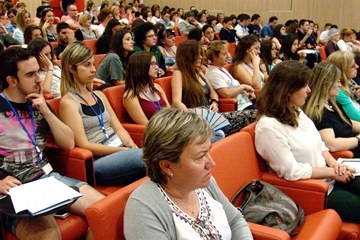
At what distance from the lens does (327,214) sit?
6.39ft

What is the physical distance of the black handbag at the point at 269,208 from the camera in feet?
5.98

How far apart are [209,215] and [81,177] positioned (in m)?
1.02

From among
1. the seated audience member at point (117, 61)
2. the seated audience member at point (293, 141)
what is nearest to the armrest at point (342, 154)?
the seated audience member at point (293, 141)

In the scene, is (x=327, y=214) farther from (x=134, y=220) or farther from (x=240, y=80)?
(x=240, y=80)

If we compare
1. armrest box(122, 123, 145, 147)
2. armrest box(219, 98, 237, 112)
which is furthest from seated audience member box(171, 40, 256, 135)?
armrest box(122, 123, 145, 147)

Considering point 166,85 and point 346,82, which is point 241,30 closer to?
point 166,85

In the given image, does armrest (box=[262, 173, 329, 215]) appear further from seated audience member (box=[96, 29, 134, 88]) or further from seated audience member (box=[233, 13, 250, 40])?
seated audience member (box=[233, 13, 250, 40])

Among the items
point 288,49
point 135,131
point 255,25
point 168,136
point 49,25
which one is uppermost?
point 168,136

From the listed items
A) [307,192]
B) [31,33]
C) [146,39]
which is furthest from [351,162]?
[31,33]

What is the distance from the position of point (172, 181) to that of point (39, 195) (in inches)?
28.8

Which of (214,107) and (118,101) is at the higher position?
(118,101)

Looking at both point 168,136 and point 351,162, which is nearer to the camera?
point 168,136

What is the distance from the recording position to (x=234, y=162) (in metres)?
2.08

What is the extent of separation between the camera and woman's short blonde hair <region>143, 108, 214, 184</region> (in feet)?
4.40
